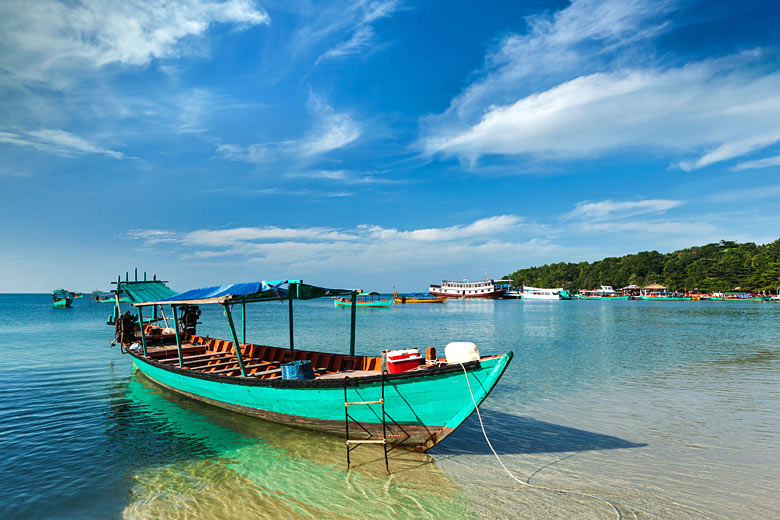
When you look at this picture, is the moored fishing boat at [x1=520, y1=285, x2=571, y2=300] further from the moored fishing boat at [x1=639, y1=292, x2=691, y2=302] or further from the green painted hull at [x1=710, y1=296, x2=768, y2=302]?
the green painted hull at [x1=710, y1=296, x2=768, y2=302]

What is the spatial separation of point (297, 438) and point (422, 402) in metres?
4.05

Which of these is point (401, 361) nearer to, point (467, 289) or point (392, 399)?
point (392, 399)

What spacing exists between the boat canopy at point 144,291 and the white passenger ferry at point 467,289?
4646 inches

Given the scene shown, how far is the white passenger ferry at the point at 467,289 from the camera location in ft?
441

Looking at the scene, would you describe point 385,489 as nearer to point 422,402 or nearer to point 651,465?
point 422,402

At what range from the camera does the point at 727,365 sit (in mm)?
20500

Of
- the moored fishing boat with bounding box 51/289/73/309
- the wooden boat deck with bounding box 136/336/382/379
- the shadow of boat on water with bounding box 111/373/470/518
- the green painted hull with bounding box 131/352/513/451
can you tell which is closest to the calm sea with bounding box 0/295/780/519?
the shadow of boat on water with bounding box 111/373/470/518

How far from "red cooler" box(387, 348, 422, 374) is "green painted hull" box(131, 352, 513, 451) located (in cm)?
98

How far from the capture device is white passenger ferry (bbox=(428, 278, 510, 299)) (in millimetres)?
134375

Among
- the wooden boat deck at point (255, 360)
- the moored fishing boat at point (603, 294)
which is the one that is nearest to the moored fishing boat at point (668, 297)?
the moored fishing boat at point (603, 294)

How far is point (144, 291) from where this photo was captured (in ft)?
70.9

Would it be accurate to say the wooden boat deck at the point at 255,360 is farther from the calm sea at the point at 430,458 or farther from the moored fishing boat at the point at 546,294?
the moored fishing boat at the point at 546,294

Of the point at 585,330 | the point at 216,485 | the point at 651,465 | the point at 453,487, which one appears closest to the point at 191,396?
the point at 216,485

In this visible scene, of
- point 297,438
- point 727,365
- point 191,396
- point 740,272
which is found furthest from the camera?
point 740,272
